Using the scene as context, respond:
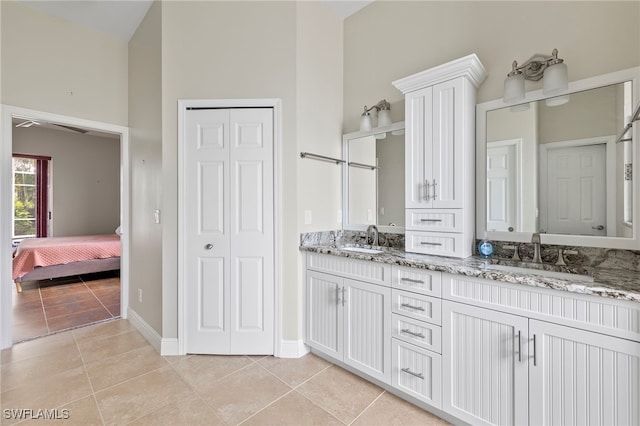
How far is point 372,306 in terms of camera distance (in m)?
1.95

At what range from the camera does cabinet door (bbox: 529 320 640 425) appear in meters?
1.15

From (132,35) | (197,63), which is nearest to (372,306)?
(197,63)

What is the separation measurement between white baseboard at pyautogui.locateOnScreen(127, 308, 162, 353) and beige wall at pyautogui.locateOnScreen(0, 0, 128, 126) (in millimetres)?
2102

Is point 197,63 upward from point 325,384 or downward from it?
upward

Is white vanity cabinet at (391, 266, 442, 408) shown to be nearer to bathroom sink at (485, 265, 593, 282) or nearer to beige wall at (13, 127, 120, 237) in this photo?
bathroom sink at (485, 265, 593, 282)

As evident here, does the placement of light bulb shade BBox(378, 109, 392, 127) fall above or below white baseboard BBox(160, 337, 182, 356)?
above

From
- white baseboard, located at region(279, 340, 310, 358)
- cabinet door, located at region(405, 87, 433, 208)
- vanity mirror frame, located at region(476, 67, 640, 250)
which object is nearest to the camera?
vanity mirror frame, located at region(476, 67, 640, 250)

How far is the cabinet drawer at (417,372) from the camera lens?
5.38ft

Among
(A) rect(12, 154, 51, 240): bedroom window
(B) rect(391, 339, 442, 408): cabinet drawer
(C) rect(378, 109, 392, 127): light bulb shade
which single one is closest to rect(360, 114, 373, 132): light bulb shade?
(C) rect(378, 109, 392, 127): light bulb shade

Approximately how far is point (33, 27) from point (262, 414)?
3.92m

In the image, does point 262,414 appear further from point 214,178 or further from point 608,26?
point 608,26

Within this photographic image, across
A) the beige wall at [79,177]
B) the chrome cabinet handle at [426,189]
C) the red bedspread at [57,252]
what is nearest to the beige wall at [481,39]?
the chrome cabinet handle at [426,189]

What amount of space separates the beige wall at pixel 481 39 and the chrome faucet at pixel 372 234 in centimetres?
98

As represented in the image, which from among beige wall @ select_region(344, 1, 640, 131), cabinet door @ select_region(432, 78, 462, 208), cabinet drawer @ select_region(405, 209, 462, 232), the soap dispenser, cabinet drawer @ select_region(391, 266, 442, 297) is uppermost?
beige wall @ select_region(344, 1, 640, 131)
